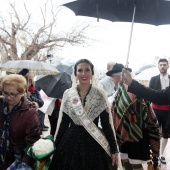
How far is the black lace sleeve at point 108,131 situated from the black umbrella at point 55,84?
7.94ft

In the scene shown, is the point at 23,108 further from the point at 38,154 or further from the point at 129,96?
the point at 129,96

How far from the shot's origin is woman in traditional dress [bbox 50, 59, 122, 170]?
2.54 metres

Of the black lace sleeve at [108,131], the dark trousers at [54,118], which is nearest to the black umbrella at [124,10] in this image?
the black lace sleeve at [108,131]

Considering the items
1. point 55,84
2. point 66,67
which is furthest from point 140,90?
point 66,67

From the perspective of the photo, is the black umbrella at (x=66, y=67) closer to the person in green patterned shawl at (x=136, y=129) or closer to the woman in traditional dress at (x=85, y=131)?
the person in green patterned shawl at (x=136, y=129)

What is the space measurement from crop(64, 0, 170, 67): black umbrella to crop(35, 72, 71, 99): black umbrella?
199cm

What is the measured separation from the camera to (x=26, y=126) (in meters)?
2.36

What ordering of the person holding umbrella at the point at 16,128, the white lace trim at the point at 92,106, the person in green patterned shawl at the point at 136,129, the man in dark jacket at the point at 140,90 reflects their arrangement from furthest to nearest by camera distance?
the person in green patterned shawl at the point at 136,129 → the white lace trim at the point at 92,106 → the person holding umbrella at the point at 16,128 → the man in dark jacket at the point at 140,90

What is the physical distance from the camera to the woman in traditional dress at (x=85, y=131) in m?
2.54

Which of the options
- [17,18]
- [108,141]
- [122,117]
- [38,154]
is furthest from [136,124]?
[17,18]

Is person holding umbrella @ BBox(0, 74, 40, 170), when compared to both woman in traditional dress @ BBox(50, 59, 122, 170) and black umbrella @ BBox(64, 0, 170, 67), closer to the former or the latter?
woman in traditional dress @ BBox(50, 59, 122, 170)

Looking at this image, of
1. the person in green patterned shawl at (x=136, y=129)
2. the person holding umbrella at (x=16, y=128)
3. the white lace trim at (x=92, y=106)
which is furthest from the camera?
the person in green patterned shawl at (x=136, y=129)

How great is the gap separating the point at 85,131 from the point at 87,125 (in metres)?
0.07

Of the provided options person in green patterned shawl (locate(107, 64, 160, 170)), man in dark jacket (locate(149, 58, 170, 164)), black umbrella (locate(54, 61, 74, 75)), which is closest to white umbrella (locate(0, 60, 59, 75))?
black umbrella (locate(54, 61, 74, 75))
